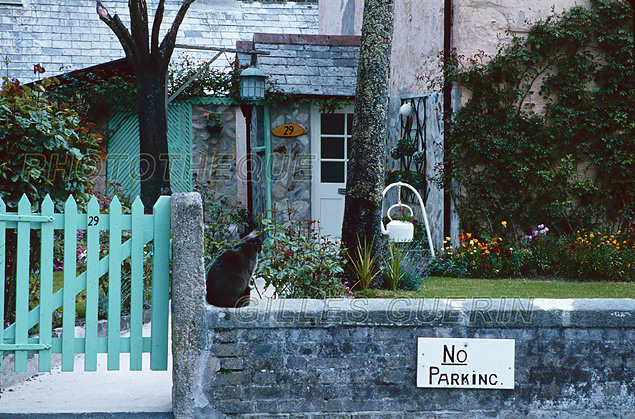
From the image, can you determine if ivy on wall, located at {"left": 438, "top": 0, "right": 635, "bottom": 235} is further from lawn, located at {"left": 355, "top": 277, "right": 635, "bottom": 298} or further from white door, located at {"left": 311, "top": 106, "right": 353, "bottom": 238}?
white door, located at {"left": 311, "top": 106, "right": 353, "bottom": 238}

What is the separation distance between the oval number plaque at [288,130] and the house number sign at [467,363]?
6203 mm

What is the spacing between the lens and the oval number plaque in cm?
962

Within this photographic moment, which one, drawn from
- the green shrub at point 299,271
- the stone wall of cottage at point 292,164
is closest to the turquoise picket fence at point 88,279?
the green shrub at point 299,271

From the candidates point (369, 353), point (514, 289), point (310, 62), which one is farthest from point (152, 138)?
point (369, 353)

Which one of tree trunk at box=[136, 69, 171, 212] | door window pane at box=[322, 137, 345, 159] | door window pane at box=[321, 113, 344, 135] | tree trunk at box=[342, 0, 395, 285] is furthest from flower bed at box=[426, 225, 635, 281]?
tree trunk at box=[136, 69, 171, 212]

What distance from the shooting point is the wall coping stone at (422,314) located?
12.3ft

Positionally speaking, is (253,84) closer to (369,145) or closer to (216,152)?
(369,145)

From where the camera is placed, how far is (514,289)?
7035mm

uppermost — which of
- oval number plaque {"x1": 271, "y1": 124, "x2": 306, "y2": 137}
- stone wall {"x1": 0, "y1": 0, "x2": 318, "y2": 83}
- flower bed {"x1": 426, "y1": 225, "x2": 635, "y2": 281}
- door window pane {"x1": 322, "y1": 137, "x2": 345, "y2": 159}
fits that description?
stone wall {"x1": 0, "y1": 0, "x2": 318, "y2": 83}

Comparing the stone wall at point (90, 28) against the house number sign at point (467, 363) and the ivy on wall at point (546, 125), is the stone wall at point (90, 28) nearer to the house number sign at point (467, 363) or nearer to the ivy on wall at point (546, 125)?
the ivy on wall at point (546, 125)

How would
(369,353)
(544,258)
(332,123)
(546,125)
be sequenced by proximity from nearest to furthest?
(369,353), (544,258), (546,125), (332,123)

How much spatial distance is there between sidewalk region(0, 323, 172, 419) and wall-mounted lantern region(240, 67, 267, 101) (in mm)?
4829

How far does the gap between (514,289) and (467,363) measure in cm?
343

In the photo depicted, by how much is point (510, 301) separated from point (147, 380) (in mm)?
2432
